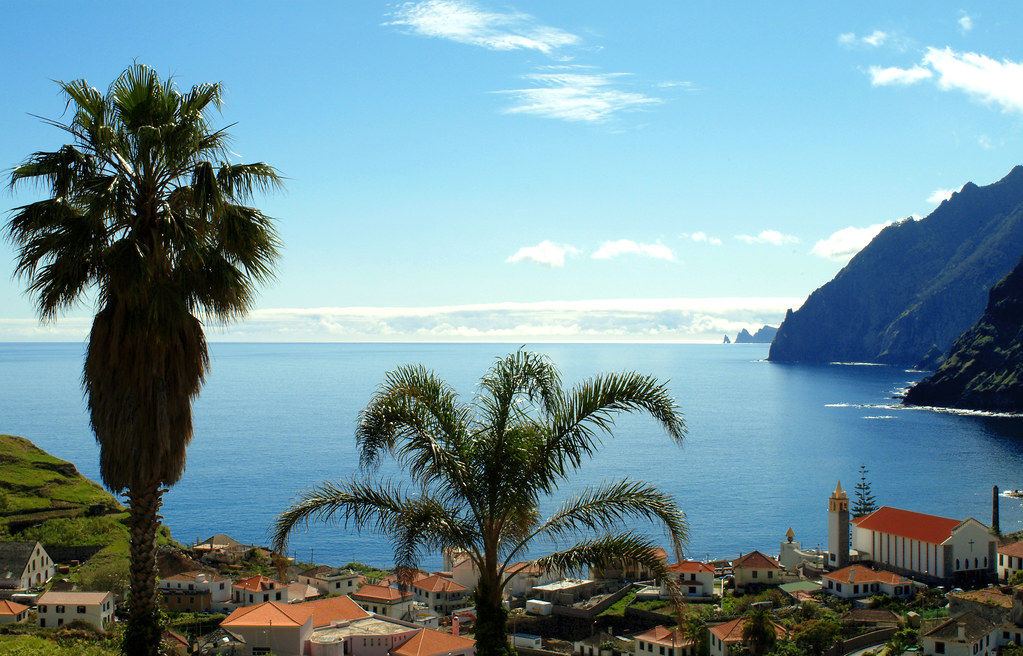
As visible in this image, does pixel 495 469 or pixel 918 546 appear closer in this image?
pixel 495 469

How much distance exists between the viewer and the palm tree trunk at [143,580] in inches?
420

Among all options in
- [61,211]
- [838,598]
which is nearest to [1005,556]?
[838,598]

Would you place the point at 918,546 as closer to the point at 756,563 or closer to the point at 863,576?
the point at 863,576

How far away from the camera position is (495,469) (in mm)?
11875

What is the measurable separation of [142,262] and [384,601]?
1677 inches

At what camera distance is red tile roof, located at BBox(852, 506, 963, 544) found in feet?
179

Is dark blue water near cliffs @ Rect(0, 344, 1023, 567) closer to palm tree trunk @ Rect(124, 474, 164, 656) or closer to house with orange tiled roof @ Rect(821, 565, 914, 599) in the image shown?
house with orange tiled roof @ Rect(821, 565, 914, 599)

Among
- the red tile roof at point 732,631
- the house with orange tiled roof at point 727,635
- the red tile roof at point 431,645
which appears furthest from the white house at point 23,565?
the red tile roof at point 732,631

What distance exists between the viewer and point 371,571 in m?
66.1

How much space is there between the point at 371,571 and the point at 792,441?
89.6 meters

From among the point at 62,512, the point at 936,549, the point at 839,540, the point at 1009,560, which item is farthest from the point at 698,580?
the point at 62,512

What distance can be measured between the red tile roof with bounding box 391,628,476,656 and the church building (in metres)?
34.5

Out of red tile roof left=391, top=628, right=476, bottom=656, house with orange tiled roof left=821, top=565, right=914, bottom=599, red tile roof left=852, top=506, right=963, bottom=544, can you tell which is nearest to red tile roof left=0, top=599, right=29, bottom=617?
red tile roof left=391, top=628, right=476, bottom=656

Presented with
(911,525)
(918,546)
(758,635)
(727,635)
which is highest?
(911,525)
